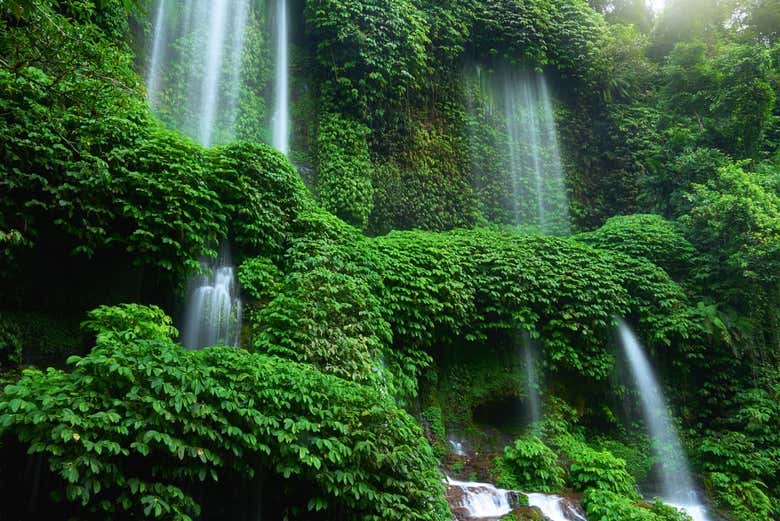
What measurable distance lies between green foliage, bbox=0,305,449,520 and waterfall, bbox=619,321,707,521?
661 centimetres

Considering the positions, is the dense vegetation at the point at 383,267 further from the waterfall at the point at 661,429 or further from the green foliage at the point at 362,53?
the waterfall at the point at 661,429

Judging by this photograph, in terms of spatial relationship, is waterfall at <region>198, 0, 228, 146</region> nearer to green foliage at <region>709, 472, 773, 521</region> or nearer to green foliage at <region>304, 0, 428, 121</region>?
green foliage at <region>304, 0, 428, 121</region>

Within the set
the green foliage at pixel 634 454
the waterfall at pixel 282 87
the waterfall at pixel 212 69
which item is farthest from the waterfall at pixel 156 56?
the green foliage at pixel 634 454

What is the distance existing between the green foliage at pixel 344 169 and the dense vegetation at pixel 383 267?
0.08 meters

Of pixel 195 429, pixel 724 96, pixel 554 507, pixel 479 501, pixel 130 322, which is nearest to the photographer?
pixel 195 429

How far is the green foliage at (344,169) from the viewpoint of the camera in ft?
39.5

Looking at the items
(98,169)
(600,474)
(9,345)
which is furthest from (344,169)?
(600,474)

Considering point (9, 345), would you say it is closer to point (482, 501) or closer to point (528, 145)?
point (482, 501)

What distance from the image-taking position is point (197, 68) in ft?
40.8

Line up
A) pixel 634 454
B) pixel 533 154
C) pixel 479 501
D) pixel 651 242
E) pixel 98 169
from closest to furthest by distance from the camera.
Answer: pixel 98 169
pixel 479 501
pixel 634 454
pixel 651 242
pixel 533 154

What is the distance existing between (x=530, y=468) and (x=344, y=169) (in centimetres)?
777

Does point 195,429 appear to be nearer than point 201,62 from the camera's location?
Yes

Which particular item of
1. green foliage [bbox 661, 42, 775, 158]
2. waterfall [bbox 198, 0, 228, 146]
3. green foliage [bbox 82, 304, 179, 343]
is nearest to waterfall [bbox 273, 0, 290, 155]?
waterfall [bbox 198, 0, 228, 146]

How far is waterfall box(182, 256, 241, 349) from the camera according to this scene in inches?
273
